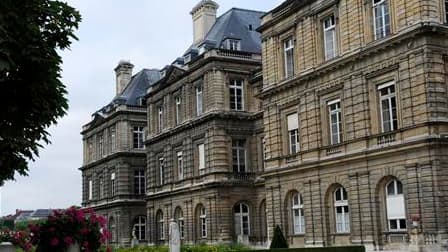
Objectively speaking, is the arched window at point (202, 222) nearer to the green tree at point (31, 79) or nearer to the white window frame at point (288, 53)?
the white window frame at point (288, 53)

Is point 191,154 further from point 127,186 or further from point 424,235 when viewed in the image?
point 424,235

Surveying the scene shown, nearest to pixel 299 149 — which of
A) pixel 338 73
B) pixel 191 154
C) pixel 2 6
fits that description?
pixel 338 73

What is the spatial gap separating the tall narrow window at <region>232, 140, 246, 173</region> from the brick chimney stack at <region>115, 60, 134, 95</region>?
26834 millimetres

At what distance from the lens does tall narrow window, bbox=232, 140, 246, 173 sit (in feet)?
141

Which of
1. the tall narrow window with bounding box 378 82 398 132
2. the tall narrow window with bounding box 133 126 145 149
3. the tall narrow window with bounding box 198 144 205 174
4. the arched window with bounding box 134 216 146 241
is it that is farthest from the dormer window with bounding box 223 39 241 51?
the arched window with bounding box 134 216 146 241

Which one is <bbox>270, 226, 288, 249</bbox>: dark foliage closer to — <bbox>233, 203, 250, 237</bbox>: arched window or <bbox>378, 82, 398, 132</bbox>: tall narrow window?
<bbox>378, 82, 398, 132</bbox>: tall narrow window

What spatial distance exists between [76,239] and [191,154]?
28948 millimetres

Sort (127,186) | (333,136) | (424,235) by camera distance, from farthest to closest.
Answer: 1. (127,186)
2. (333,136)
3. (424,235)

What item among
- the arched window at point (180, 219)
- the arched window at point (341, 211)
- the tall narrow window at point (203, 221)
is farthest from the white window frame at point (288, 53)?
the arched window at point (180, 219)

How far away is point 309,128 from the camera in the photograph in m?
32.0

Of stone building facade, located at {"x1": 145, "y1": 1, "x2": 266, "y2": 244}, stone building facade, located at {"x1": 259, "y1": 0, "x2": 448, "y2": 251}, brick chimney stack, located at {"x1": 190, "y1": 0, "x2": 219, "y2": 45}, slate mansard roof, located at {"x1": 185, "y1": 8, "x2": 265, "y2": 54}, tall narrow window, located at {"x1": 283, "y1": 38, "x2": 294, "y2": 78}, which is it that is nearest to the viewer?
stone building facade, located at {"x1": 259, "y1": 0, "x2": 448, "y2": 251}

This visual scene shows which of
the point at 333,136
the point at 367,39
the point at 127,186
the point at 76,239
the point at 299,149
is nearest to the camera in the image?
the point at 76,239

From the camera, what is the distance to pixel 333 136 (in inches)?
1213

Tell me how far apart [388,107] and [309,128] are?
512 cm
